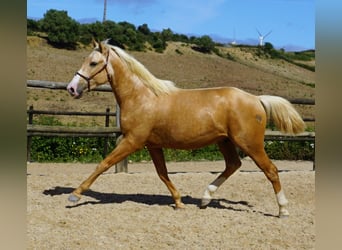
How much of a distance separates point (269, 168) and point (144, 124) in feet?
4.12

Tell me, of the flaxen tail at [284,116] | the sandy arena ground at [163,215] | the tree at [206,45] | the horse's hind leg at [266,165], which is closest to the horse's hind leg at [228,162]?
the sandy arena ground at [163,215]

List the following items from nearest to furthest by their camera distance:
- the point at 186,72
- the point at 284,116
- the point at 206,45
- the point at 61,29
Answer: the point at 284,116 → the point at 186,72 → the point at 61,29 → the point at 206,45

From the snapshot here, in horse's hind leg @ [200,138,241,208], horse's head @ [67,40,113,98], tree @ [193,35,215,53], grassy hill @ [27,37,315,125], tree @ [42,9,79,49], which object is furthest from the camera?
tree @ [193,35,215,53]

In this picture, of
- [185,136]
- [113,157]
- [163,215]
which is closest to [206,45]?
[185,136]

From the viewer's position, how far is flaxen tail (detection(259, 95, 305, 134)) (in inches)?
173

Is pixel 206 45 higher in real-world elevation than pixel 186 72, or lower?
Result: higher

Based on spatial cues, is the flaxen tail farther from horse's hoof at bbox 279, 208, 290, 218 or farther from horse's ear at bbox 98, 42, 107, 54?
horse's ear at bbox 98, 42, 107, 54

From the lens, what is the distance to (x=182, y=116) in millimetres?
4387

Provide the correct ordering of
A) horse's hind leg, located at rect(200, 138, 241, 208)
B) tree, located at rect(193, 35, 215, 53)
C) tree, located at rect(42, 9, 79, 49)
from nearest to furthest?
horse's hind leg, located at rect(200, 138, 241, 208) → tree, located at rect(42, 9, 79, 49) → tree, located at rect(193, 35, 215, 53)

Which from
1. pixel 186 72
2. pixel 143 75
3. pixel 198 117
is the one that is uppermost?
pixel 186 72

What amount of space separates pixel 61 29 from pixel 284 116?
116 feet

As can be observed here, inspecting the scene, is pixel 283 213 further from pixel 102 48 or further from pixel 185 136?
pixel 102 48

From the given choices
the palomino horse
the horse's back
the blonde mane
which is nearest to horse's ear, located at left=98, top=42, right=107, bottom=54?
the palomino horse

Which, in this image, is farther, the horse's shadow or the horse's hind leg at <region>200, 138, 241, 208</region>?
the horse's shadow
